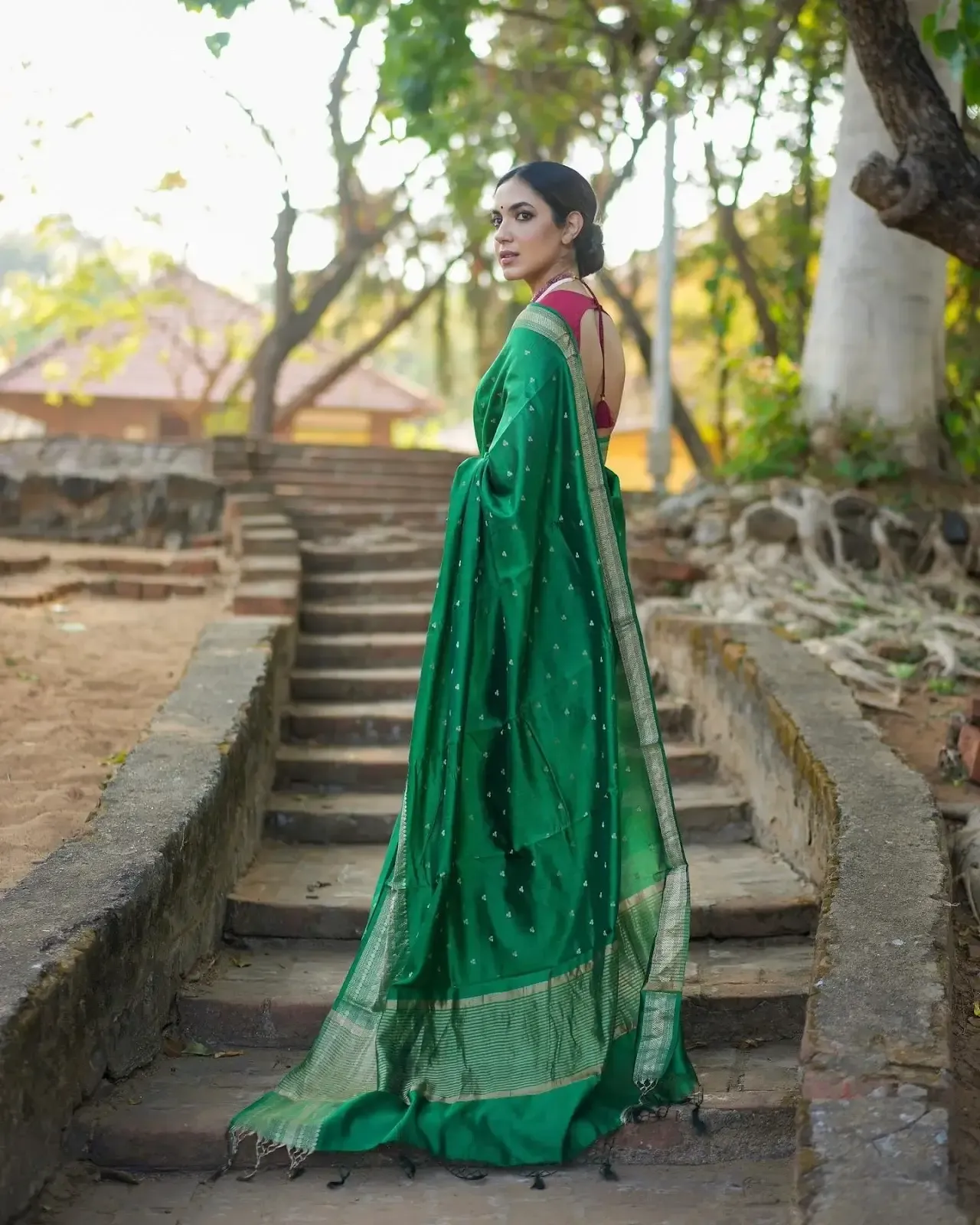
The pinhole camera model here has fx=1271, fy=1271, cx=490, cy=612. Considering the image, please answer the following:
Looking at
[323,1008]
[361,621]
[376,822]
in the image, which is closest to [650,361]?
[361,621]

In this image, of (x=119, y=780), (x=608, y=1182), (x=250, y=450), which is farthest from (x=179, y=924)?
(x=250, y=450)

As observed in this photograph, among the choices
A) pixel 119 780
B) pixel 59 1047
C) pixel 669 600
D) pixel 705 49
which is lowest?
pixel 59 1047

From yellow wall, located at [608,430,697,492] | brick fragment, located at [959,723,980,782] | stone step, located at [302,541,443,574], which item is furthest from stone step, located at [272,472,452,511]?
yellow wall, located at [608,430,697,492]

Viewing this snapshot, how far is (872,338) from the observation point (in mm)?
6672

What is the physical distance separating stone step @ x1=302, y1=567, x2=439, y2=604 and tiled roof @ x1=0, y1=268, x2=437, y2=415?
10392 millimetres

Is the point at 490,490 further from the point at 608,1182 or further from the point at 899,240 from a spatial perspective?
the point at 899,240

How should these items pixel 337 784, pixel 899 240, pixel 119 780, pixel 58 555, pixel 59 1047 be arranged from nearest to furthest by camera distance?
1. pixel 59 1047
2. pixel 119 780
3. pixel 337 784
4. pixel 899 240
5. pixel 58 555

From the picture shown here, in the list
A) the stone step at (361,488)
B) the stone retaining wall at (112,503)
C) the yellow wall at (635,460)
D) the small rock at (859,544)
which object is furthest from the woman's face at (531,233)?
the yellow wall at (635,460)

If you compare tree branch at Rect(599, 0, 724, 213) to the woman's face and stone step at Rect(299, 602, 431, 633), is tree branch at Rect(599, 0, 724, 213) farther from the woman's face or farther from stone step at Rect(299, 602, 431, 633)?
the woman's face

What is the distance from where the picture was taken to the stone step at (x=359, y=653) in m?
5.54

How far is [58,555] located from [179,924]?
5.16 m

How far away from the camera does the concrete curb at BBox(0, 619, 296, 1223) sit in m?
2.27

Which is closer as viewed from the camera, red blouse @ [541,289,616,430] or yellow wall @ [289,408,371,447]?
red blouse @ [541,289,616,430]

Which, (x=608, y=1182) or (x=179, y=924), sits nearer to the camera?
(x=608, y=1182)
